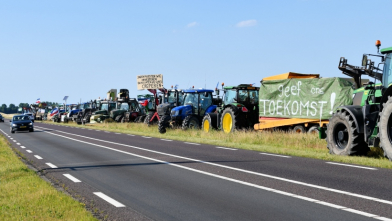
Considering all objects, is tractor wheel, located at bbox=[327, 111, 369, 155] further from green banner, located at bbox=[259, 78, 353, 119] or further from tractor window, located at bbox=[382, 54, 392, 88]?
green banner, located at bbox=[259, 78, 353, 119]

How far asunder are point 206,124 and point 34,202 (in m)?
19.5

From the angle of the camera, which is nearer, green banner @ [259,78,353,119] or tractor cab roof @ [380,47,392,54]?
tractor cab roof @ [380,47,392,54]

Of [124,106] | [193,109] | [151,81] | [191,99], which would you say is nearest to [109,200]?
[193,109]

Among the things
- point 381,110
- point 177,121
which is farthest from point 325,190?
point 177,121

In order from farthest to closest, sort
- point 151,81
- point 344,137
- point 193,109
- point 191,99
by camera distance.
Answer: point 151,81
point 191,99
point 193,109
point 344,137

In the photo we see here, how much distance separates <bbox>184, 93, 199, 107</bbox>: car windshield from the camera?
30734 millimetres

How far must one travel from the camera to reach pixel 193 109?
3056cm

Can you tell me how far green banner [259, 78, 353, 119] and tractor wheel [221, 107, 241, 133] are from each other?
4.16ft

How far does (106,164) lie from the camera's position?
14.6 metres

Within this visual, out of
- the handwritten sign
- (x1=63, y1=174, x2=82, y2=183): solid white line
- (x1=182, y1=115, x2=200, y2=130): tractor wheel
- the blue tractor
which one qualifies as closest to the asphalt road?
(x1=63, y1=174, x2=82, y2=183): solid white line

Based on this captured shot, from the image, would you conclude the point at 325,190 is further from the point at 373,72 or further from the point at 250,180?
the point at 373,72

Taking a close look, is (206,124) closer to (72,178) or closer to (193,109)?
(193,109)

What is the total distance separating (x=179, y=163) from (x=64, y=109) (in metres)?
66.4

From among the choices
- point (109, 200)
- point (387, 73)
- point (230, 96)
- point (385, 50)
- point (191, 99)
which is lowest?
point (109, 200)
